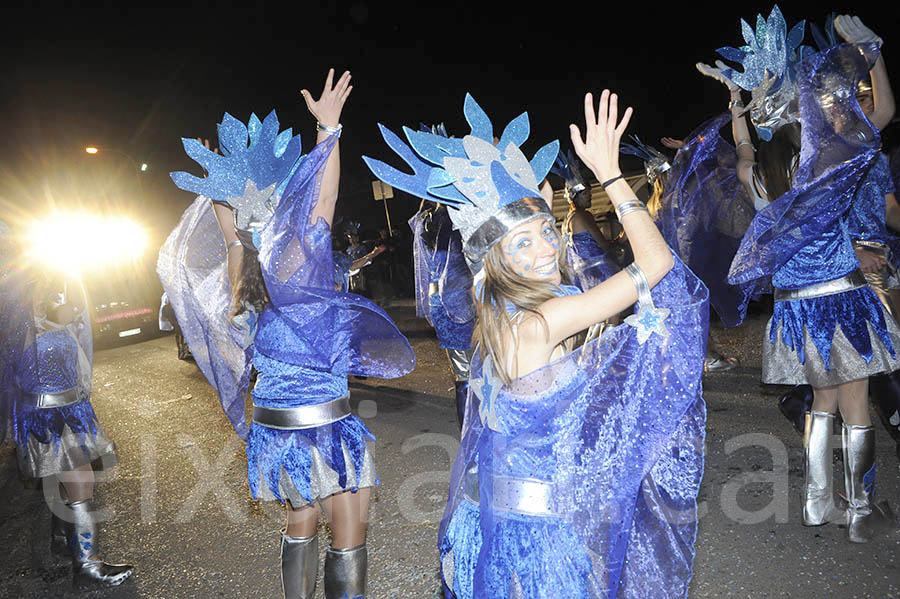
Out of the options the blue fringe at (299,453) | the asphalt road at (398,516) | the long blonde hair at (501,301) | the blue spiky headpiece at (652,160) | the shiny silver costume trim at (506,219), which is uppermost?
the blue spiky headpiece at (652,160)

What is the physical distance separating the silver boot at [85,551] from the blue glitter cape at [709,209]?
3652 mm

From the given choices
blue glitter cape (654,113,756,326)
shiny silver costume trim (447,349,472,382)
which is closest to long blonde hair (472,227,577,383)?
blue glitter cape (654,113,756,326)

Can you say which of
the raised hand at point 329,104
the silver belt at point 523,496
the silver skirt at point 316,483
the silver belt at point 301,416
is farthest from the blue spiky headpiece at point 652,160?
the silver belt at point 523,496

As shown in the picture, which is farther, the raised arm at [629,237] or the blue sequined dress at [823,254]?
the blue sequined dress at [823,254]

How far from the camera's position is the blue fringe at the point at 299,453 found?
2273 mm

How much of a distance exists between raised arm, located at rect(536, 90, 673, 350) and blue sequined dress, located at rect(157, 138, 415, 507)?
2.80 feet

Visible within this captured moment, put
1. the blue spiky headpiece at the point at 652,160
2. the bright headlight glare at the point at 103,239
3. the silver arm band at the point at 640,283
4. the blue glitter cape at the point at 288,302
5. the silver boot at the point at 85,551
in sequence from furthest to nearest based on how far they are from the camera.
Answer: the bright headlight glare at the point at 103,239
the blue spiky headpiece at the point at 652,160
the silver boot at the point at 85,551
the blue glitter cape at the point at 288,302
the silver arm band at the point at 640,283

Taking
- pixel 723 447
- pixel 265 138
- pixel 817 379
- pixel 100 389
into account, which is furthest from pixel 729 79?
pixel 100 389

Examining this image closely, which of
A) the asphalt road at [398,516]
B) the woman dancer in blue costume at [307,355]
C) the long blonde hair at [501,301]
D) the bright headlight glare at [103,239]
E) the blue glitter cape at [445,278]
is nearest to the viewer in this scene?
the long blonde hair at [501,301]

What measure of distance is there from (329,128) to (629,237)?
1.28 meters

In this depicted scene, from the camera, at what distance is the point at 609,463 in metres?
1.56

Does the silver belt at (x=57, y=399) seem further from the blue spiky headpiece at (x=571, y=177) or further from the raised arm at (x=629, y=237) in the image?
the blue spiky headpiece at (x=571, y=177)

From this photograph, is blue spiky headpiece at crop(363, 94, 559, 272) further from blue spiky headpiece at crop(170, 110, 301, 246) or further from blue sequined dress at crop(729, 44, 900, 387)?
blue sequined dress at crop(729, 44, 900, 387)

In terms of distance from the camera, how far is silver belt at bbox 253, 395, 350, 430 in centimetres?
230
